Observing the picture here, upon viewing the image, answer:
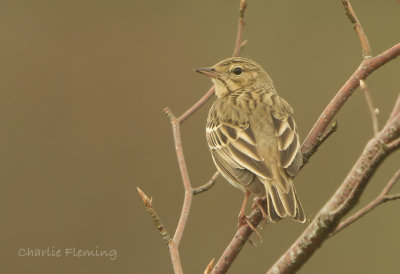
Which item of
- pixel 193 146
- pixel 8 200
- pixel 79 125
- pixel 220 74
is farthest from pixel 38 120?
pixel 220 74

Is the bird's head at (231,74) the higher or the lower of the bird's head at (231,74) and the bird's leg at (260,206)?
the higher

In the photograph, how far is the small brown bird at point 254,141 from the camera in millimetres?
4190

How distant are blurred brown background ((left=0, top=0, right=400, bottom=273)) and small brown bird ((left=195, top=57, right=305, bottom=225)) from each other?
290 centimetres

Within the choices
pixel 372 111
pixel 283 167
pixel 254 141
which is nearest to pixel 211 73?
pixel 254 141

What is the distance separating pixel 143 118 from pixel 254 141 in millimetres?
4787

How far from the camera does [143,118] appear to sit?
9.34 meters

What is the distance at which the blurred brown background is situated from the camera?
8.59 metres

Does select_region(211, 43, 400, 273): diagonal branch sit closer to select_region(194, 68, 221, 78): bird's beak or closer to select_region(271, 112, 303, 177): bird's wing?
select_region(271, 112, 303, 177): bird's wing

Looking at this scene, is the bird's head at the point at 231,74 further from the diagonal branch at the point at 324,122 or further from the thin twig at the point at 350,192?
the thin twig at the point at 350,192

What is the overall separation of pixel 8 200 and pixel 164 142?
2.00 m

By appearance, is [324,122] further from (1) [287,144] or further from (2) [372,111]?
(2) [372,111]

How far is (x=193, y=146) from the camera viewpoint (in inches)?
361

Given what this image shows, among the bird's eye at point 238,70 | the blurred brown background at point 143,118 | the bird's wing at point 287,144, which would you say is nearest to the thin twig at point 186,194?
the bird's wing at point 287,144

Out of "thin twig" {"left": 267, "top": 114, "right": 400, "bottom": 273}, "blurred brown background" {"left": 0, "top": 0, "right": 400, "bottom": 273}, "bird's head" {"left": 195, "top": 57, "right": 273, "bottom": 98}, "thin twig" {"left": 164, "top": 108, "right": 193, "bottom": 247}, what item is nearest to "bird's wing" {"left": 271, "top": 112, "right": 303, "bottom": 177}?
"thin twig" {"left": 164, "top": 108, "right": 193, "bottom": 247}
